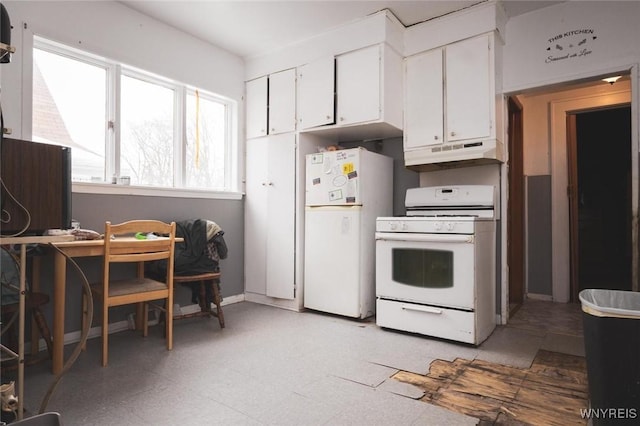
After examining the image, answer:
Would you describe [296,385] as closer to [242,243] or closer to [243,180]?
[242,243]

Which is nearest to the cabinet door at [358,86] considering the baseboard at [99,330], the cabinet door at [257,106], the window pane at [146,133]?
the cabinet door at [257,106]

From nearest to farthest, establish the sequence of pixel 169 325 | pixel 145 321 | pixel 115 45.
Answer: pixel 169 325 < pixel 145 321 < pixel 115 45

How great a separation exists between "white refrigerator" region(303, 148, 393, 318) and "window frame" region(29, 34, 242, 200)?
0.99 meters

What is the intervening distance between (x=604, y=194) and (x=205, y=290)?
6341 millimetres

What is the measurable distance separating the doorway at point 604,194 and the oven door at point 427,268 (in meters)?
4.12

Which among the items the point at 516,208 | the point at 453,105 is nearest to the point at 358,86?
the point at 453,105

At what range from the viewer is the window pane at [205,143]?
3.63 m

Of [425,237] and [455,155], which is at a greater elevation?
[455,155]

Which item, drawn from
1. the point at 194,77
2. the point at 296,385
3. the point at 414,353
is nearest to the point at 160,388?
the point at 296,385

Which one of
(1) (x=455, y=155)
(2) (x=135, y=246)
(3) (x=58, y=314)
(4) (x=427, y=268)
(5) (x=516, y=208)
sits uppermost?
(1) (x=455, y=155)

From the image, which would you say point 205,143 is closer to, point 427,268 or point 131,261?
point 131,261

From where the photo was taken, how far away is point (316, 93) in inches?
138

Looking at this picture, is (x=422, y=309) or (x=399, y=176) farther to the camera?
(x=399, y=176)

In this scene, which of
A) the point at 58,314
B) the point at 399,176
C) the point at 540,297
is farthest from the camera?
the point at 540,297
